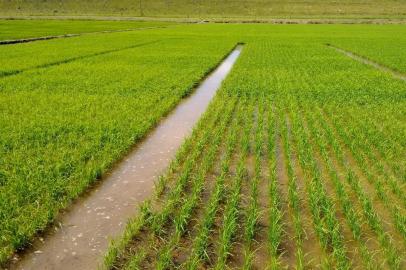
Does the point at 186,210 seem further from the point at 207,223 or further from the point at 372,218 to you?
the point at 372,218

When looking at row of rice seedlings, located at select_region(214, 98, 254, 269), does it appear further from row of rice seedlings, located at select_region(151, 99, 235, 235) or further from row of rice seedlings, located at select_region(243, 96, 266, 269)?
row of rice seedlings, located at select_region(151, 99, 235, 235)

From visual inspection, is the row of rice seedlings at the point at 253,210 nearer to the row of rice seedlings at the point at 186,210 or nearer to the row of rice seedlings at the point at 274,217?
the row of rice seedlings at the point at 274,217

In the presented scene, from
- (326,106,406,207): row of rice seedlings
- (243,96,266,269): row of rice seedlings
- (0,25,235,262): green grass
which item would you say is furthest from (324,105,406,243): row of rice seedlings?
(0,25,235,262): green grass

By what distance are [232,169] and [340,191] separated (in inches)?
86.1

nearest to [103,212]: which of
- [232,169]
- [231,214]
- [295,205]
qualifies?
[231,214]

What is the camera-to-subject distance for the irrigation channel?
16.5 ft

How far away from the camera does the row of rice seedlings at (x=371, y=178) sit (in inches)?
222

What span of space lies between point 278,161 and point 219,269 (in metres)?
4.14

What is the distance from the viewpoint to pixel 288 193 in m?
6.68

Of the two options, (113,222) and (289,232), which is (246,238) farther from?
(113,222)

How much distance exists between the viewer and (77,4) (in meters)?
130

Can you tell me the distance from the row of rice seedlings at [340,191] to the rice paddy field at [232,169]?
3cm

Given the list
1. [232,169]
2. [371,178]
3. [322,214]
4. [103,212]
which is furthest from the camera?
[232,169]

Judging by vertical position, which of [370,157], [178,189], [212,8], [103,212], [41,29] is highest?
[212,8]
